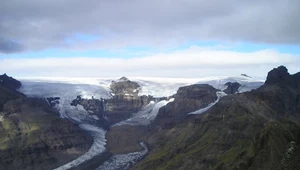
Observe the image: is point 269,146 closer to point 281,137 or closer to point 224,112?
point 281,137

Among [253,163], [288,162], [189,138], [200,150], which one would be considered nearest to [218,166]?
[253,163]

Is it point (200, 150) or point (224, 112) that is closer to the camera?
point (200, 150)

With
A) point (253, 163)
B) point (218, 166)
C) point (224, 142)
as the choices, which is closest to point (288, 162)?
point (253, 163)

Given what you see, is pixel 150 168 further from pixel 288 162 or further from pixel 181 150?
pixel 288 162

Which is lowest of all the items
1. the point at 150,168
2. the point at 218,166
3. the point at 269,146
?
the point at 150,168

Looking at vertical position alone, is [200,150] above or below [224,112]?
below

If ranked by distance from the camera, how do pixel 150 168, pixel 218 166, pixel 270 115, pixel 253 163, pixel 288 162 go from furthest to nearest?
1. pixel 270 115
2. pixel 150 168
3. pixel 218 166
4. pixel 253 163
5. pixel 288 162

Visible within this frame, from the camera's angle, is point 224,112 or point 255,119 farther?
point 224,112

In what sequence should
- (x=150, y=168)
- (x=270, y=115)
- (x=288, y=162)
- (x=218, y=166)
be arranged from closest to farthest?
(x=288, y=162) → (x=218, y=166) → (x=150, y=168) → (x=270, y=115)

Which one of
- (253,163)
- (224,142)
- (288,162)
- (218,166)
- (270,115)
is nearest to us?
(288,162)
